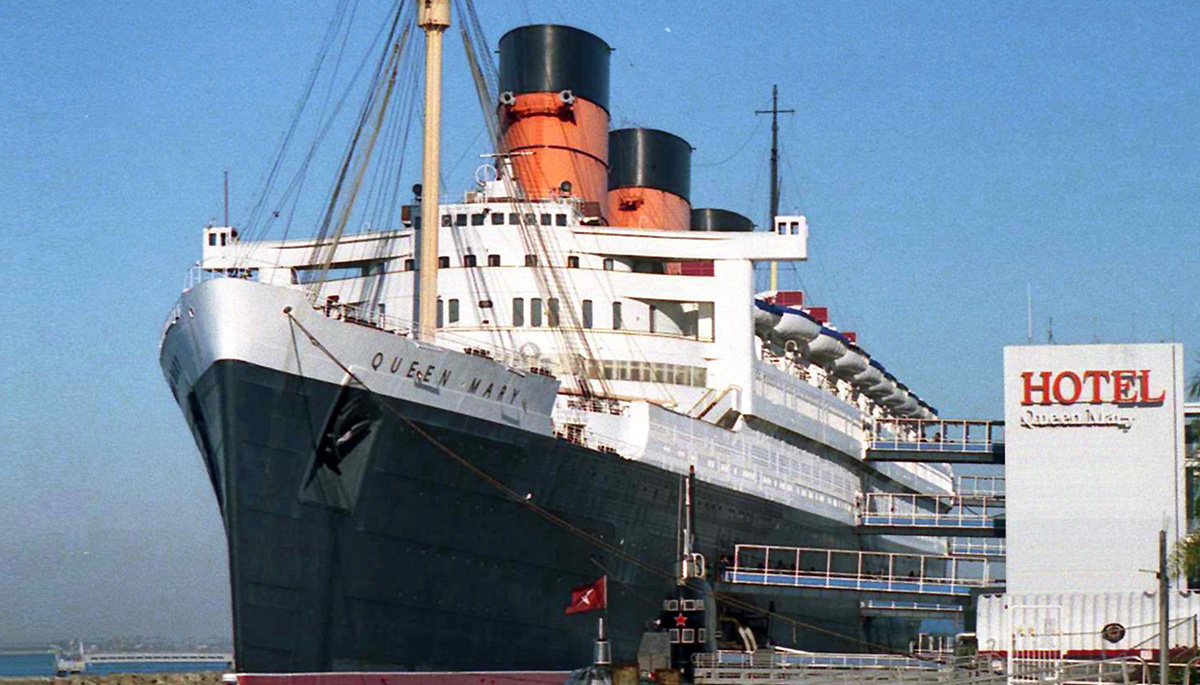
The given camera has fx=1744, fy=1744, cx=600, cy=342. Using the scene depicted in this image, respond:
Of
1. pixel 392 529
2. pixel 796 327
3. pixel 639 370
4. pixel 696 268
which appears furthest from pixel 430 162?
pixel 796 327

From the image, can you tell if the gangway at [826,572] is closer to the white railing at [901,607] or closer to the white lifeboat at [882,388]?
the white railing at [901,607]

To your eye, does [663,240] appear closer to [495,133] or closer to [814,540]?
[495,133]

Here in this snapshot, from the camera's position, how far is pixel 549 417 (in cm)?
3534

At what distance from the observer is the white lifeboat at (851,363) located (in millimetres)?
54344

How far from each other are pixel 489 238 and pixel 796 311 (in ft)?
36.0

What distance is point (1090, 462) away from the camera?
145 ft

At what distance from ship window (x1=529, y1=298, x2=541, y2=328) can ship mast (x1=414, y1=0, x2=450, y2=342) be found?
25.3ft

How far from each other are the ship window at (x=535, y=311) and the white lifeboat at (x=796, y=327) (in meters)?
8.87

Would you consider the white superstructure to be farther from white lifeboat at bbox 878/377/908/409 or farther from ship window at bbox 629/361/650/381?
white lifeboat at bbox 878/377/908/409

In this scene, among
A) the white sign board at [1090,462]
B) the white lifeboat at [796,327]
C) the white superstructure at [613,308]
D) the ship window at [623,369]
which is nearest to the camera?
the white superstructure at [613,308]

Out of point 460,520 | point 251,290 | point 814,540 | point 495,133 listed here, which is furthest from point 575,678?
point 814,540

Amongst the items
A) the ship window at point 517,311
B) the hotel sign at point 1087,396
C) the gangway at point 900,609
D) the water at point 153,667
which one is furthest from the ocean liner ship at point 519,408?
the water at point 153,667

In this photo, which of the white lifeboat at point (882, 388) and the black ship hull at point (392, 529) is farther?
the white lifeboat at point (882, 388)

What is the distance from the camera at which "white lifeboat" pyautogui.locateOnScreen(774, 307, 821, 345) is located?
4888 cm
